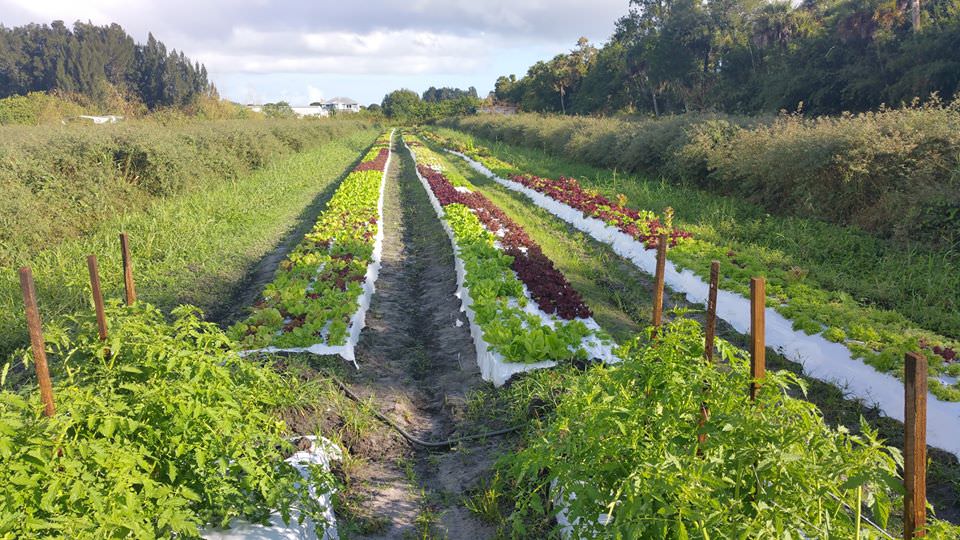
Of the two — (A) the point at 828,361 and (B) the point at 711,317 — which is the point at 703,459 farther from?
(A) the point at 828,361

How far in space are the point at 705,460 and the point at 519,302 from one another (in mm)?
4858

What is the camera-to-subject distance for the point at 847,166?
11453 millimetres

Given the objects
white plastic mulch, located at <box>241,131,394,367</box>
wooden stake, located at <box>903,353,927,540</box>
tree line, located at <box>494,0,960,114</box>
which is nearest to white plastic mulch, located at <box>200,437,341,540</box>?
white plastic mulch, located at <box>241,131,394,367</box>

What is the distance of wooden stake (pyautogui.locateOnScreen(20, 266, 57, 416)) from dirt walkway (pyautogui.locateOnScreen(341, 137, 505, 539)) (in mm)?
2161

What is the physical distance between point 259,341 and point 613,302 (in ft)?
16.8

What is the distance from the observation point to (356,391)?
607 centimetres

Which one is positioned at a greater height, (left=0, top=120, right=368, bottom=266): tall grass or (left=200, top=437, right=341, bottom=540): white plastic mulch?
(left=0, top=120, right=368, bottom=266): tall grass

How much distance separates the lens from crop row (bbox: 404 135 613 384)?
19.7 ft

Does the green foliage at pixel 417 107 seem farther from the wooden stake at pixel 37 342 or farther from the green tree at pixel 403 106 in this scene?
the wooden stake at pixel 37 342

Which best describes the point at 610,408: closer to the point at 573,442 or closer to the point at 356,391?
the point at 573,442

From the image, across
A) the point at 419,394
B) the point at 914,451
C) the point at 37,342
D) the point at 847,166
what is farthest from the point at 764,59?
the point at 37,342

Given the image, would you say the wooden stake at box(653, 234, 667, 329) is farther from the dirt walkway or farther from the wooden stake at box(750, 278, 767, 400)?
the dirt walkway

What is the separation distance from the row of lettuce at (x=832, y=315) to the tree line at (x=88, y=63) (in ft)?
191

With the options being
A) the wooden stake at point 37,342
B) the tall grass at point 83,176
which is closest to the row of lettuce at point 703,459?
the wooden stake at point 37,342
